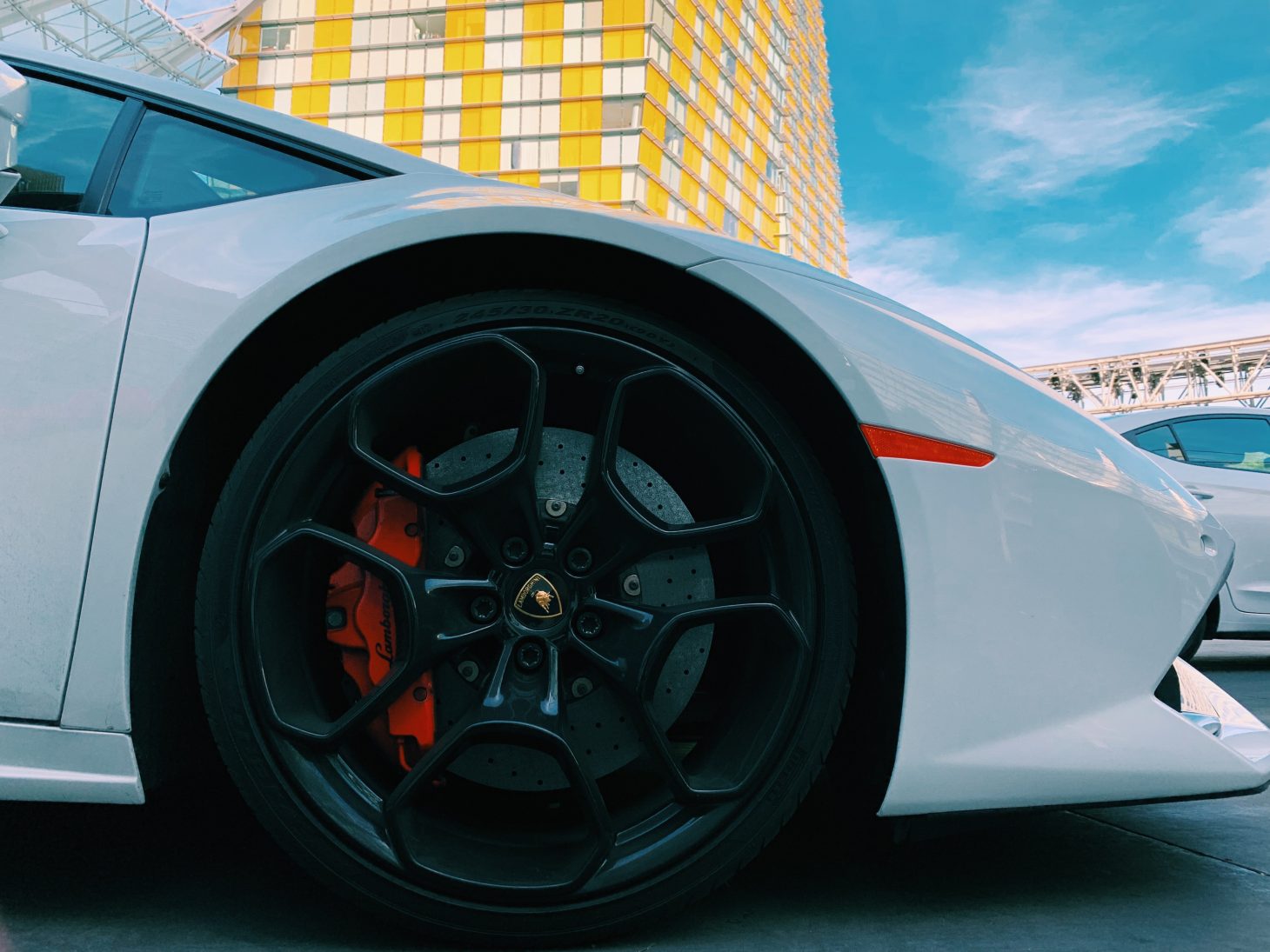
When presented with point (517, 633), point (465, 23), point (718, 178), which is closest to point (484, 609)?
point (517, 633)

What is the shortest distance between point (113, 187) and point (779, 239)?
5886 cm

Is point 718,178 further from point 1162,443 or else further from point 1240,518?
point 1240,518

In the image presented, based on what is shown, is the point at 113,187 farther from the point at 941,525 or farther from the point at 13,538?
the point at 941,525

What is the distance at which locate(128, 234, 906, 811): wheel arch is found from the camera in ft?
4.13

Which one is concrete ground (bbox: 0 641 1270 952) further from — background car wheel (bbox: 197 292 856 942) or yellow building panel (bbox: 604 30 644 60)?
yellow building panel (bbox: 604 30 644 60)

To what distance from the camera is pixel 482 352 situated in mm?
A: 1298

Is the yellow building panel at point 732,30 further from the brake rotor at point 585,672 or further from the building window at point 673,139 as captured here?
the brake rotor at point 585,672

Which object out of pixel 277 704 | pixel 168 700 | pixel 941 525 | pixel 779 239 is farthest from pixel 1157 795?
pixel 779 239

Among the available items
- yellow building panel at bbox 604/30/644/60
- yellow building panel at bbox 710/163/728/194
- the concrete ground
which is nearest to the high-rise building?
yellow building panel at bbox 604/30/644/60

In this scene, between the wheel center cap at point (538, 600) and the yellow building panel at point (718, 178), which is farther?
the yellow building panel at point (718, 178)

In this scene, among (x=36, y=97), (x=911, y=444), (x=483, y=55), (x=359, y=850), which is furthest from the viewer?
(x=483, y=55)

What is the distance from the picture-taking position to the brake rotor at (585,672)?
4.27ft

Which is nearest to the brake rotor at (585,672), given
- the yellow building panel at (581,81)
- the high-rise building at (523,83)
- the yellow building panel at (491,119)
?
the high-rise building at (523,83)

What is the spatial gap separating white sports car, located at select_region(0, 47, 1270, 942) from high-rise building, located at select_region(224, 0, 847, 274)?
3712 cm
